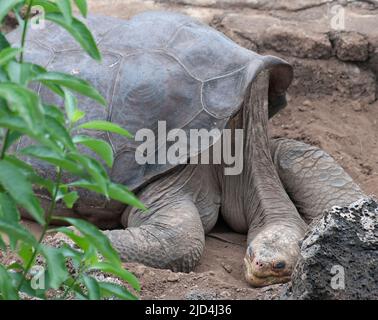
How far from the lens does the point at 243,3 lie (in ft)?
22.3

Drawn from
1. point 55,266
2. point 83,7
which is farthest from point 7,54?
point 55,266

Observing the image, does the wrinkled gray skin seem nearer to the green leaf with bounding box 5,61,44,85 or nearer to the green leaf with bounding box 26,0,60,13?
the green leaf with bounding box 26,0,60,13

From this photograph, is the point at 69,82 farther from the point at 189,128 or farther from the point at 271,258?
the point at 189,128

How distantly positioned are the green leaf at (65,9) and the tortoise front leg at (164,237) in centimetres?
231

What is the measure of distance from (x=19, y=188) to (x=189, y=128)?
9.10 ft

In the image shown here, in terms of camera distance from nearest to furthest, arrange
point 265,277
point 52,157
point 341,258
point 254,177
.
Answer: point 52,157
point 341,258
point 265,277
point 254,177

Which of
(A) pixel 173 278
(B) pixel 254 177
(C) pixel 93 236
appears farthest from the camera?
(B) pixel 254 177

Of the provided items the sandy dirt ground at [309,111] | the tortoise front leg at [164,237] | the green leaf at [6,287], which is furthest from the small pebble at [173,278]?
the green leaf at [6,287]

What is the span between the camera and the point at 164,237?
4.84 meters

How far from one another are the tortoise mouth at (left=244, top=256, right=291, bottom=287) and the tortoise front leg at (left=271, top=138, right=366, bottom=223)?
0.79 m

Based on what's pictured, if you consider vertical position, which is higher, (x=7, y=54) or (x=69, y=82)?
(x=7, y=54)

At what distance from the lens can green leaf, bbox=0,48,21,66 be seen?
93.1 inches

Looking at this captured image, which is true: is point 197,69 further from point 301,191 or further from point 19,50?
point 19,50
